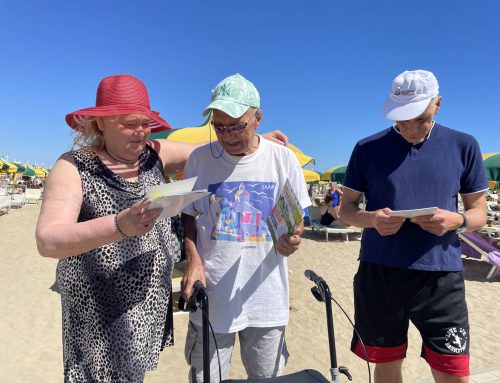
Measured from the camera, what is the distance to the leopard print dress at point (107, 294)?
1.51 meters

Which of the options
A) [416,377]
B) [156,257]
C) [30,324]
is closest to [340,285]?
[416,377]

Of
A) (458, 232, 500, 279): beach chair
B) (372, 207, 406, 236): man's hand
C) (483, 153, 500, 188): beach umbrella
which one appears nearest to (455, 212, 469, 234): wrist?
(372, 207, 406, 236): man's hand

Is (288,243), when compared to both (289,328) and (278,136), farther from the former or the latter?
(289,328)

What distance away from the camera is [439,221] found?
178cm

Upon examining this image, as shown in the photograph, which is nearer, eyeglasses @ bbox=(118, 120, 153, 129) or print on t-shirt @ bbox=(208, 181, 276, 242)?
eyeglasses @ bbox=(118, 120, 153, 129)

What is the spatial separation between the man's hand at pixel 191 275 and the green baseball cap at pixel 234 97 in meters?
0.71

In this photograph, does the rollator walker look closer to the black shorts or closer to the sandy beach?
the black shorts

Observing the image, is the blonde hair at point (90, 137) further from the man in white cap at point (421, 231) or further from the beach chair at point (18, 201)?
the beach chair at point (18, 201)

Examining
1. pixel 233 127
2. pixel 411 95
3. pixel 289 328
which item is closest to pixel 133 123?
pixel 233 127

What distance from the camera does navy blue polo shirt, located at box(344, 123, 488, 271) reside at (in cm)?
191

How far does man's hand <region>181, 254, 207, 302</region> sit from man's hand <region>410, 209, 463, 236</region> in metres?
1.07

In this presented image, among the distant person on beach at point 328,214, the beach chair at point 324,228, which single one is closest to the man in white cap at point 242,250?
the beach chair at point 324,228

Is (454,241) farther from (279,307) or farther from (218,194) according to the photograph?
(218,194)

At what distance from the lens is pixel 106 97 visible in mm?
1549
